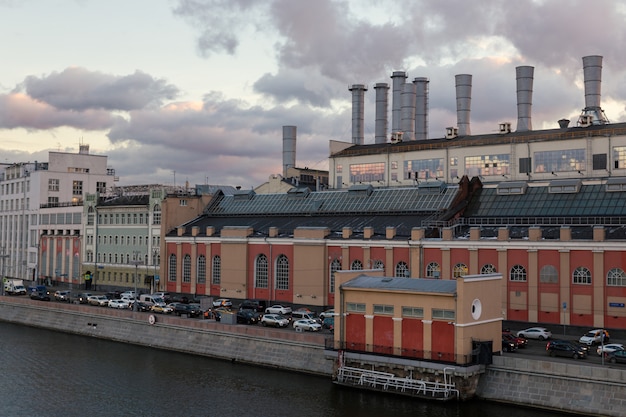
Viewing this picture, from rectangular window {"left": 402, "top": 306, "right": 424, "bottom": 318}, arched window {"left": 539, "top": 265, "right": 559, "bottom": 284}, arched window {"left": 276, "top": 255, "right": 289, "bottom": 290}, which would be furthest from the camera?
arched window {"left": 276, "top": 255, "right": 289, "bottom": 290}

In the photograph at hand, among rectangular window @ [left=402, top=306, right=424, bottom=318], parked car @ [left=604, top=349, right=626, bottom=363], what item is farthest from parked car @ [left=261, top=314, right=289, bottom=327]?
parked car @ [left=604, top=349, right=626, bottom=363]

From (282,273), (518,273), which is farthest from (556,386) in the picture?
(282,273)

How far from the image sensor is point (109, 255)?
11462cm

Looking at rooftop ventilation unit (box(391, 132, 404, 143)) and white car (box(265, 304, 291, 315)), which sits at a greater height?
rooftop ventilation unit (box(391, 132, 404, 143))

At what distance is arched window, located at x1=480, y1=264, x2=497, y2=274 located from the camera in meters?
72.1

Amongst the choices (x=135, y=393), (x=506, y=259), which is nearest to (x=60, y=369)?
(x=135, y=393)

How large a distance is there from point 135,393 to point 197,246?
140 feet

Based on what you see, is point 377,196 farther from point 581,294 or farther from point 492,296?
point 492,296

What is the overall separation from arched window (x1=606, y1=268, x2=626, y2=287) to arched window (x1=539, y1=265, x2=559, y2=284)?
14.9 ft

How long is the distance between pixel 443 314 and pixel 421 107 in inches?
3015

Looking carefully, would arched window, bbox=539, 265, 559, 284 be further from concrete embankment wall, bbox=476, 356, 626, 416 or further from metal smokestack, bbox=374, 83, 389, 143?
metal smokestack, bbox=374, 83, 389, 143

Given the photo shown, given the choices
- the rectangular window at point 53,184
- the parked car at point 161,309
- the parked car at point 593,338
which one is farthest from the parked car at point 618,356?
the rectangular window at point 53,184

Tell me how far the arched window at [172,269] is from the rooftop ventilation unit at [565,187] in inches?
1964

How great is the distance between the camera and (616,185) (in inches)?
3044
